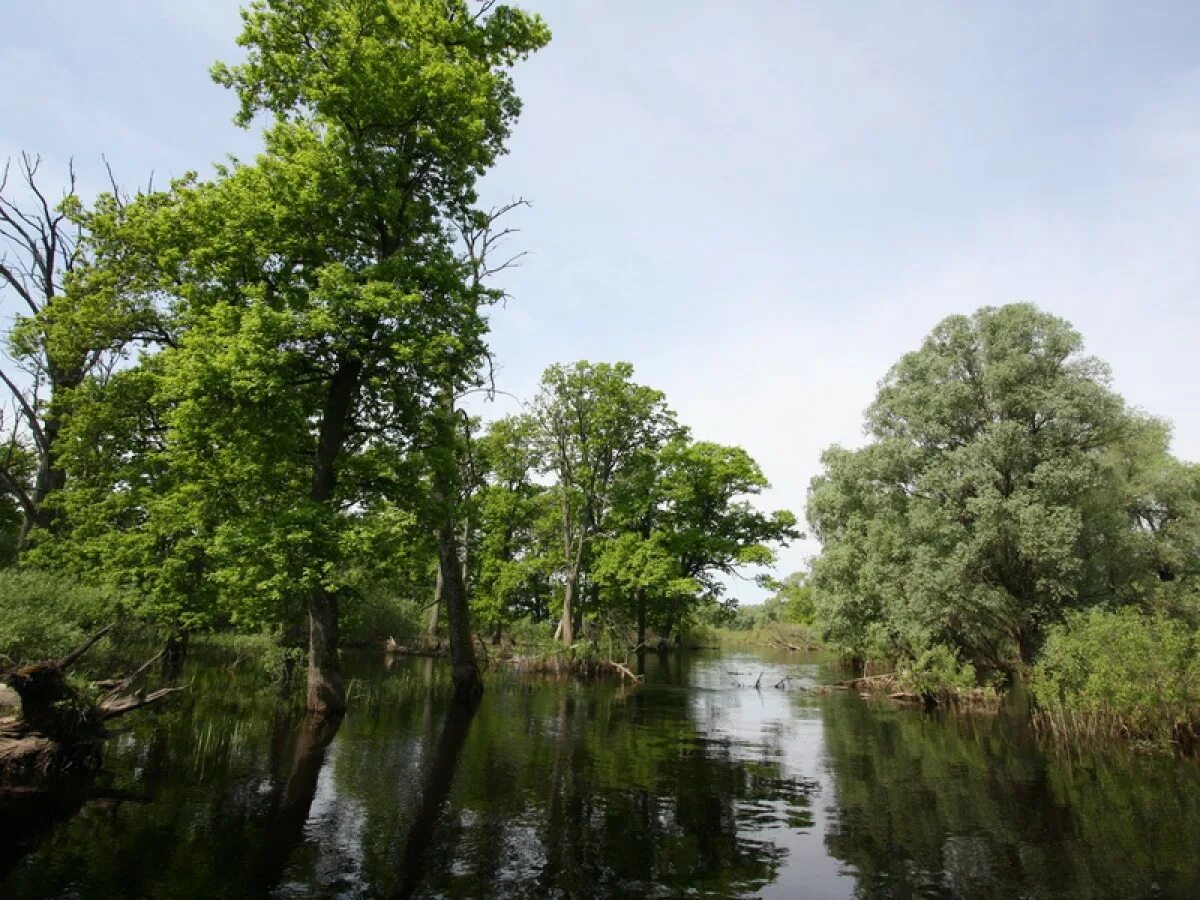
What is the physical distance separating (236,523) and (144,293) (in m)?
11.1

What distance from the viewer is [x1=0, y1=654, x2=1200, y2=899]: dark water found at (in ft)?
26.9

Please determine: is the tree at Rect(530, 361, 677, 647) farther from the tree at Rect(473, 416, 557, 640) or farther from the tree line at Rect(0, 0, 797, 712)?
the tree line at Rect(0, 0, 797, 712)

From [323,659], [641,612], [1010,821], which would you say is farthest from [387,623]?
[1010,821]

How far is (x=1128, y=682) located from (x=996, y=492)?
30.0ft

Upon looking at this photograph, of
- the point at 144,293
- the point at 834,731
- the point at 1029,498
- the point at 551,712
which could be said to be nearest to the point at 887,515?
the point at 1029,498

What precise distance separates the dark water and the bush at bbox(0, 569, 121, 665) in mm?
2426

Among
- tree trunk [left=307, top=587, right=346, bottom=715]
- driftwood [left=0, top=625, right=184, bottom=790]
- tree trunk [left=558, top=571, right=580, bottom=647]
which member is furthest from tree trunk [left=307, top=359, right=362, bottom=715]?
tree trunk [left=558, top=571, right=580, bottom=647]

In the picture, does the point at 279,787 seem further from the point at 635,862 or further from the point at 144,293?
the point at 144,293

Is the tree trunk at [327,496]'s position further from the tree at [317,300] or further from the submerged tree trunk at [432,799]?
the submerged tree trunk at [432,799]

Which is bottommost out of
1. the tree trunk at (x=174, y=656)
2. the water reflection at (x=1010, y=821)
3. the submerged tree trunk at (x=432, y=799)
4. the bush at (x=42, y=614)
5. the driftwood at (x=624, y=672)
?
the water reflection at (x=1010, y=821)

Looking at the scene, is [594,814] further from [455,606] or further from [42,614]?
[455,606]

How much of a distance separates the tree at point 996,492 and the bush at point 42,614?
2623 cm

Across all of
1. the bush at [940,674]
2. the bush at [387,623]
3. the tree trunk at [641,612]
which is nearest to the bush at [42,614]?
the bush at [940,674]

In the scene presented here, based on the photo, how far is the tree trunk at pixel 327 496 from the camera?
18.3 m
